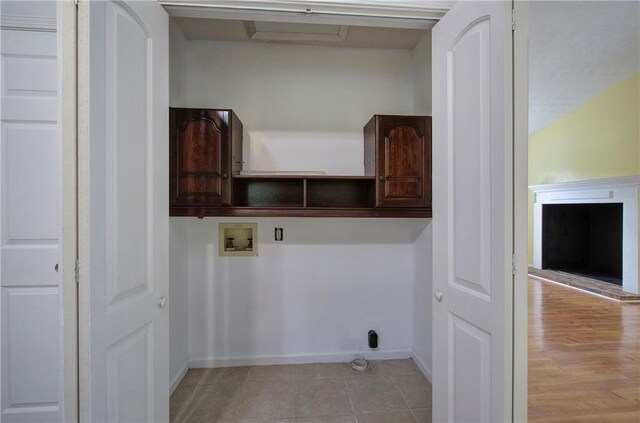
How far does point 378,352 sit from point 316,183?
1.47 meters

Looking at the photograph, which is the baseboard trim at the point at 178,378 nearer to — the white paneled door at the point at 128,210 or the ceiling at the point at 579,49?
the white paneled door at the point at 128,210

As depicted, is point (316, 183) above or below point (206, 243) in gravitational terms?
above

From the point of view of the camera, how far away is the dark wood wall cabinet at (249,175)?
1.69 m

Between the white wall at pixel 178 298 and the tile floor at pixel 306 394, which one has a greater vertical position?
the white wall at pixel 178 298

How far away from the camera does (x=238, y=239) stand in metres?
2.19

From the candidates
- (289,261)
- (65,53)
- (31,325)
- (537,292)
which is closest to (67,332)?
(31,325)

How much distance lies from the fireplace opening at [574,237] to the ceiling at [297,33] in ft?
17.4

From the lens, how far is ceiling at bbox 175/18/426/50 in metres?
1.96

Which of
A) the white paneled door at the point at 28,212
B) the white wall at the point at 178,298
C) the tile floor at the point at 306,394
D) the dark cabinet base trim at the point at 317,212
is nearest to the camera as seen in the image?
the white paneled door at the point at 28,212

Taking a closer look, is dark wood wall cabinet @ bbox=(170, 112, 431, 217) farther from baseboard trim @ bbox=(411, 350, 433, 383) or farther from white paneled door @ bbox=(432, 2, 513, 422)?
baseboard trim @ bbox=(411, 350, 433, 383)

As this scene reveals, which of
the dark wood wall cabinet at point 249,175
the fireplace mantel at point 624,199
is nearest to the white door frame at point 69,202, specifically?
the dark wood wall cabinet at point 249,175

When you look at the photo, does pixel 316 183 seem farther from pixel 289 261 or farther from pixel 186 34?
pixel 186 34

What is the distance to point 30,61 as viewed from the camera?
1.06 metres

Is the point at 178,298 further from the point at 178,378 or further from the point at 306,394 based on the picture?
the point at 306,394
